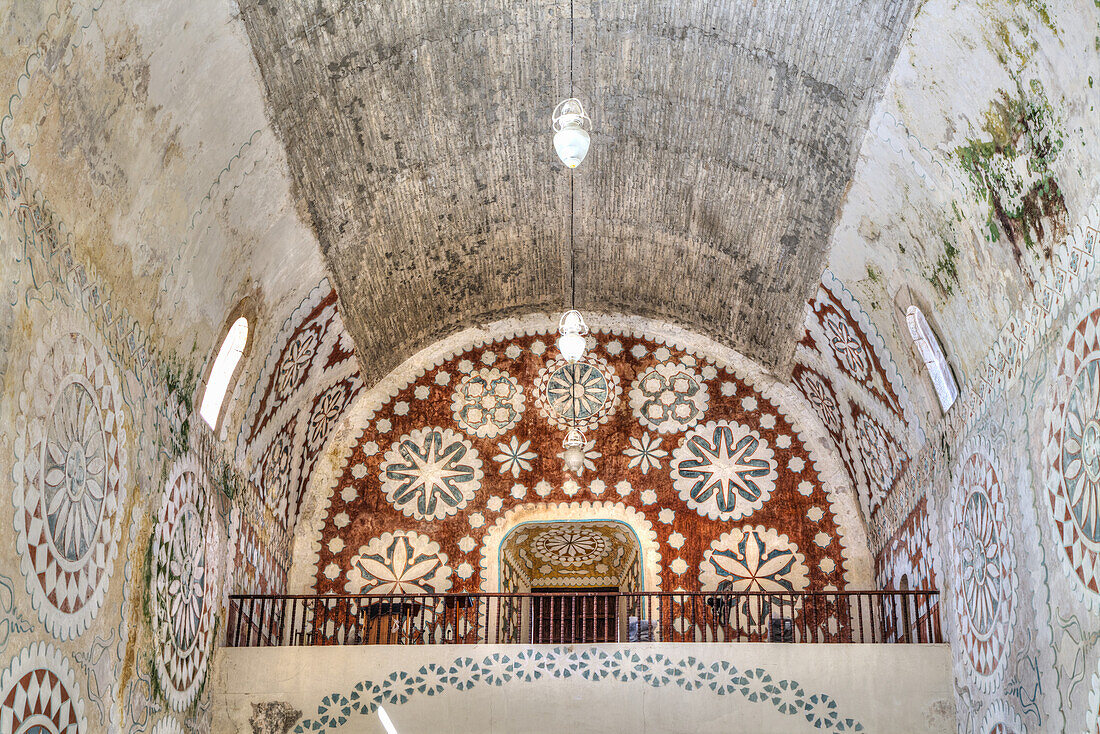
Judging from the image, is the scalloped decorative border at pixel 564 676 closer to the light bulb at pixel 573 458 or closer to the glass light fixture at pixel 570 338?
the light bulb at pixel 573 458

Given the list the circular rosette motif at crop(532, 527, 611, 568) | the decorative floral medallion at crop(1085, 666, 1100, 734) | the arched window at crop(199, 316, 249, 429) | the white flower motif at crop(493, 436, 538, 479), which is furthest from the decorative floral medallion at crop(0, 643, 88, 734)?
the circular rosette motif at crop(532, 527, 611, 568)

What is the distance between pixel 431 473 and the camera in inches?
415

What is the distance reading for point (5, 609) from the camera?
15.7 feet

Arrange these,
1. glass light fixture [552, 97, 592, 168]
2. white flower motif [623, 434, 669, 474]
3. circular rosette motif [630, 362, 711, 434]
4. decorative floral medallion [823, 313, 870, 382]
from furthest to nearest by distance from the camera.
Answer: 1. circular rosette motif [630, 362, 711, 434]
2. white flower motif [623, 434, 669, 474]
3. decorative floral medallion [823, 313, 870, 382]
4. glass light fixture [552, 97, 592, 168]

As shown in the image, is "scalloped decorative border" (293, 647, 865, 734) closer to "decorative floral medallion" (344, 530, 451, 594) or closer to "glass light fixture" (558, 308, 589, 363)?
"decorative floral medallion" (344, 530, 451, 594)

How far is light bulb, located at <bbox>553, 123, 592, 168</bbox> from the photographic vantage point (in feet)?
18.2

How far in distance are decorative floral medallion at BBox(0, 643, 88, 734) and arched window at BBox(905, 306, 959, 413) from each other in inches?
234

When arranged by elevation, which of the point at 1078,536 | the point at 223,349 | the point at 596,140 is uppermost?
the point at 596,140

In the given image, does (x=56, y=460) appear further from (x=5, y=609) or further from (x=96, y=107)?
(x=96, y=107)

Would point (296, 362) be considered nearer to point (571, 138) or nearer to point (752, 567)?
point (571, 138)

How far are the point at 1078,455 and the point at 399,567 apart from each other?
6.44m

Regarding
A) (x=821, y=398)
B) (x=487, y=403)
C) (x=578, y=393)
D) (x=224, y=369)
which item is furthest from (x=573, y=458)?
(x=224, y=369)

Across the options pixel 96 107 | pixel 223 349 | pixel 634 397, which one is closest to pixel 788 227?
pixel 634 397

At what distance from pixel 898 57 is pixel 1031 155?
3.31ft
